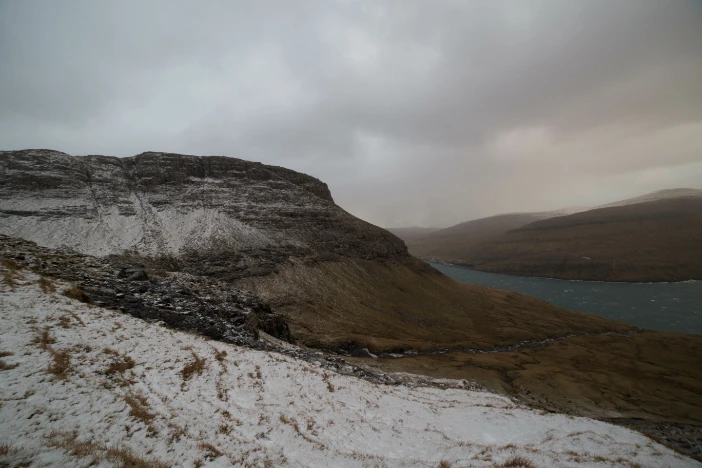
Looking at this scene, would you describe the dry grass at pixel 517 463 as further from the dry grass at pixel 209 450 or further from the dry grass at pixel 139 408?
the dry grass at pixel 139 408

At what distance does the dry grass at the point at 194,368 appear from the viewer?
14.5m

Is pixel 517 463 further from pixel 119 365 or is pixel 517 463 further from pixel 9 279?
pixel 9 279

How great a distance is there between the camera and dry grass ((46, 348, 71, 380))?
10938 millimetres

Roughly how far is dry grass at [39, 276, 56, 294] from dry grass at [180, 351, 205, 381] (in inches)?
449

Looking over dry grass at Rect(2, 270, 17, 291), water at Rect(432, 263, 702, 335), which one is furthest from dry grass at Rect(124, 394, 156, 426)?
water at Rect(432, 263, 702, 335)

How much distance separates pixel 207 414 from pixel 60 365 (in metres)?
6.25

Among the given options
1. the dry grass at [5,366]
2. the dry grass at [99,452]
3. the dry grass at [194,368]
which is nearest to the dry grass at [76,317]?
the dry grass at [5,366]

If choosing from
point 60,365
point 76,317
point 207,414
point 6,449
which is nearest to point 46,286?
point 76,317

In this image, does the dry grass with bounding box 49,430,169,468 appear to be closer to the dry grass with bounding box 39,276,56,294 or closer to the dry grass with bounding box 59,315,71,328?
the dry grass with bounding box 59,315,71,328

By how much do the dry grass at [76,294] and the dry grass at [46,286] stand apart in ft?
2.22

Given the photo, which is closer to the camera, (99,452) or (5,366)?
(99,452)

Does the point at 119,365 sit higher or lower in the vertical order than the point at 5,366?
lower

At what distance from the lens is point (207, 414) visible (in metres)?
11.8

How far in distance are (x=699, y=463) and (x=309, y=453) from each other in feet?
64.0
